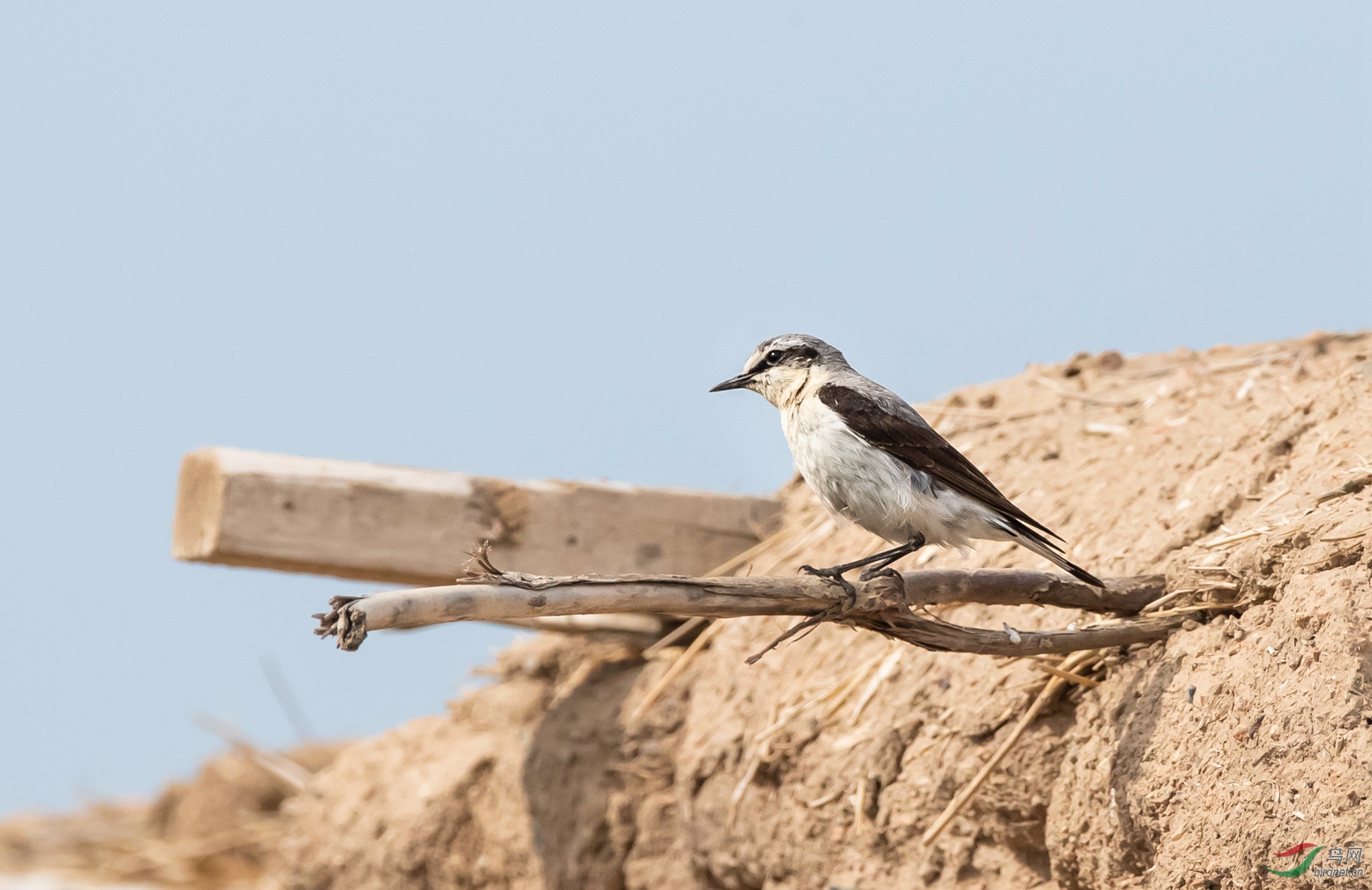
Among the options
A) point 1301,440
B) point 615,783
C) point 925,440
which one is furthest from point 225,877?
point 1301,440

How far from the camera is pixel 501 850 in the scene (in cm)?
627

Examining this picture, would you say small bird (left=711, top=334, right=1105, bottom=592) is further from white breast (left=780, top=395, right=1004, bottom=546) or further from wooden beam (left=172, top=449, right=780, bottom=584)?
wooden beam (left=172, top=449, right=780, bottom=584)

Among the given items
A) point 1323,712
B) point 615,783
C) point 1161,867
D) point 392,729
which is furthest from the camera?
point 392,729

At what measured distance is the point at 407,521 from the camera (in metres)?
5.72

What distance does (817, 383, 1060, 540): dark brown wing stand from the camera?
4148mm

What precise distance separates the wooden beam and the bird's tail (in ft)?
7.84

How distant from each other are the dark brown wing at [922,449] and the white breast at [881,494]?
3cm

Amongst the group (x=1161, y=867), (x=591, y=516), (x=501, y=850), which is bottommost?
(x=501, y=850)

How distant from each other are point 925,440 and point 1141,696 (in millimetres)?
1050

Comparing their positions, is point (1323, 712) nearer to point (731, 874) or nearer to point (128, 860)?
point (731, 874)

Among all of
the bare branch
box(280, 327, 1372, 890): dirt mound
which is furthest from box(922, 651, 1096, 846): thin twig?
the bare branch

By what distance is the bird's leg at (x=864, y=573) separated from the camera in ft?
11.6

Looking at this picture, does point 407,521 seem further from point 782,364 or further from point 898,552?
point 898,552

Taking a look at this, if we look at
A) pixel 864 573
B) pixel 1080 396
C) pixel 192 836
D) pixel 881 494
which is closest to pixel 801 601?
pixel 864 573
